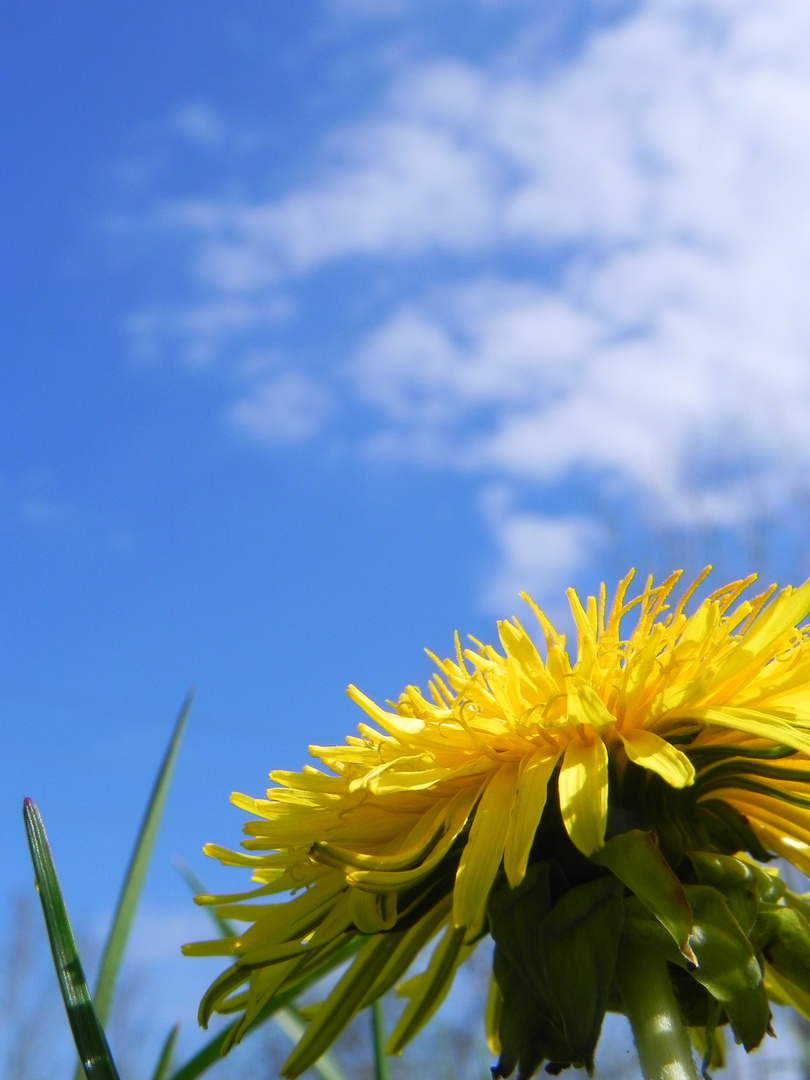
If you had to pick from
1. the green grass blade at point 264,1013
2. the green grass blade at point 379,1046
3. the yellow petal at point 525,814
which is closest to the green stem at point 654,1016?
the yellow petal at point 525,814

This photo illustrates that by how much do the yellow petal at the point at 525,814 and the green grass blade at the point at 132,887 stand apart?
0.55 m

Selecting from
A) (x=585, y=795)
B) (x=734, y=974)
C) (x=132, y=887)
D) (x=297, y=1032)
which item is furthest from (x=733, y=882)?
(x=297, y=1032)

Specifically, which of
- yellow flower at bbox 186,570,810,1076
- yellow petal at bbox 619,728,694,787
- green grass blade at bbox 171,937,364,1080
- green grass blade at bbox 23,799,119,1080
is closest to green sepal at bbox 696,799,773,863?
yellow flower at bbox 186,570,810,1076

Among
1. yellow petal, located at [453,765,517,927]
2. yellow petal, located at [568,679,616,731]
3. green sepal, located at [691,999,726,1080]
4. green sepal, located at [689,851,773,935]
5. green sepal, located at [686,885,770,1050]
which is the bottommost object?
green sepal, located at [691,999,726,1080]

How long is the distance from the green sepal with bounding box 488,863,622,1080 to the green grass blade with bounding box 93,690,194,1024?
467 millimetres

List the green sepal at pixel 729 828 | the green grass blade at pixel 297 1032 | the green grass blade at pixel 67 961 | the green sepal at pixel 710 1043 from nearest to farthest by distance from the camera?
the green grass blade at pixel 67 961
the green sepal at pixel 710 1043
the green sepal at pixel 729 828
the green grass blade at pixel 297 1032

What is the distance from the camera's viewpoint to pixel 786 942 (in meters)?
0.90

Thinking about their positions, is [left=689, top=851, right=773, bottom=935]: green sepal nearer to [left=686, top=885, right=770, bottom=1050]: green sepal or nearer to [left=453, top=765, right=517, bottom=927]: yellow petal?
[left=686, top=885, right=770, bottom=1050]: green sepal

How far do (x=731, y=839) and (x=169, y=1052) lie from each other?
2.22ft

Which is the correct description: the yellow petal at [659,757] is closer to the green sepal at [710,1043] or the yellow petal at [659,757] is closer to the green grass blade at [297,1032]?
the green sepal at [710,1043]

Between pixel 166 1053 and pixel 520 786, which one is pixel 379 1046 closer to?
pixel 166 1053

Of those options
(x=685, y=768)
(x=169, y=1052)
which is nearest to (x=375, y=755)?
(x=685, y=768)

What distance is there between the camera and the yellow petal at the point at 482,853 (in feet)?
2.57

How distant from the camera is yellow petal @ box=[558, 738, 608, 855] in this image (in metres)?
0.76
